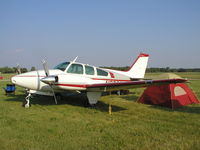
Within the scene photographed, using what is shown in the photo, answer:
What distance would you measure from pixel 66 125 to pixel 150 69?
342 feet

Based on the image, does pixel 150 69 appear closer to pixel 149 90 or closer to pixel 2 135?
pixel 149 90

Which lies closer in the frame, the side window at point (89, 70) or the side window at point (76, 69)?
the side window at point (76, 69)

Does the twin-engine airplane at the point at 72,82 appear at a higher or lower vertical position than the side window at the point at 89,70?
lower

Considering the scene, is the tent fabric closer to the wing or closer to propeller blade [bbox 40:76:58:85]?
the wing

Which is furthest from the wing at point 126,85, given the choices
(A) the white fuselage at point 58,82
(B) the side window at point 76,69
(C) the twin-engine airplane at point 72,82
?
(B) the side window at point 76,69

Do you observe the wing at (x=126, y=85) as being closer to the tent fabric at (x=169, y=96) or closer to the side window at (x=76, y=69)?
the side window at (x=76, y=69)

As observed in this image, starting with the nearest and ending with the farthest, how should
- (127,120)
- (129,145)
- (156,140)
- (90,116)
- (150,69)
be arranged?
(129,145) < (156,140) < (127,120) < (90,116) < (150,69)

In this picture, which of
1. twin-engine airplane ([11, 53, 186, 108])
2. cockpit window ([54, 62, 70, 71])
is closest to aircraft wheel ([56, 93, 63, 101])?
twin-engine airplane ([11, 53, 186, 108])

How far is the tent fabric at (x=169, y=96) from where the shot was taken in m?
8.61

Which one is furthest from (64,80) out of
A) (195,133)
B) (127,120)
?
(195,133)

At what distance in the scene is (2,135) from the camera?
4660 mm

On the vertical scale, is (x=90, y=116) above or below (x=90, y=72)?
below

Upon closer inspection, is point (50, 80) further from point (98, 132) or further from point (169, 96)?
point (169, 96)

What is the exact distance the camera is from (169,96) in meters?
8.66
